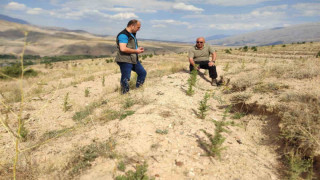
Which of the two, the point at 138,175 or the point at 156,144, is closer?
the point at 138,175

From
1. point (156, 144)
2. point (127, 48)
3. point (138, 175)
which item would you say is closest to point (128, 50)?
point (127, 48)

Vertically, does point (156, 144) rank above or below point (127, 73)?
below

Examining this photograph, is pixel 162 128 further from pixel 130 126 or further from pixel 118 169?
pixel 118 169

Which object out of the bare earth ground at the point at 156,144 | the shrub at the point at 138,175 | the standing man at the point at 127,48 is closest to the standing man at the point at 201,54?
the standing man at the point at 127,48

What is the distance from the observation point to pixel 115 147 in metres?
2.57

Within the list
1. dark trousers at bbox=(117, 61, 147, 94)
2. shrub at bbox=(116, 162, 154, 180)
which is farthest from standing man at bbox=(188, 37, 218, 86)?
shrub at bbox=(116, 162, 154, 180)

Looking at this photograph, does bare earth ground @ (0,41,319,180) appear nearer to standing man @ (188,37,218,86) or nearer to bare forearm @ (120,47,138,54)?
bare forearm @ (120,47,138,54)

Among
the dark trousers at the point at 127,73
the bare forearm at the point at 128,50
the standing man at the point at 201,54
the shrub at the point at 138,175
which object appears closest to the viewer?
the shrub at the point at 138,175

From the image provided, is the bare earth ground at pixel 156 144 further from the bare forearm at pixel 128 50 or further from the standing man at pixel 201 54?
the standing man at pixel 201 54

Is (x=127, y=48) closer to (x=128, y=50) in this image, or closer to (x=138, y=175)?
(x=128, y=50)

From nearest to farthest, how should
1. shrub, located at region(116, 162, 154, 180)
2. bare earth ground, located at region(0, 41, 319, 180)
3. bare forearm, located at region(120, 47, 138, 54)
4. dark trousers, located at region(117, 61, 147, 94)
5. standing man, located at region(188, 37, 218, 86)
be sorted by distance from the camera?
shrub, located at region(116, 162, 154, 180)
bare earth ground, located at region(0, 41, 319, 180)
bare forearm, located at region(120, 47, 138, 54)
dark trousers, located at region(117, 61, 147, 94)
standing man, located at region(188, 37, 218, 86)

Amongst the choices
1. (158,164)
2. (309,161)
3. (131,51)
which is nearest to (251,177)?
(309,161)

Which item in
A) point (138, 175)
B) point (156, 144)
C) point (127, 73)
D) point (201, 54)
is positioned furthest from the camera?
point (201, 54)

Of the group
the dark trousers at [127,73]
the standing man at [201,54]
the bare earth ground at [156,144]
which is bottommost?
the bare earth ground at [156,144]
